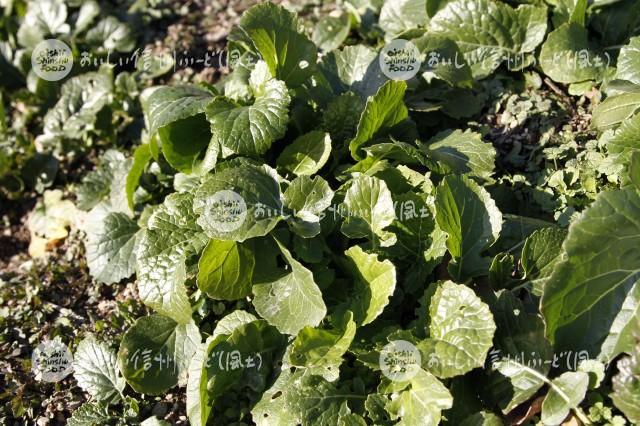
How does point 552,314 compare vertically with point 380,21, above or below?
below

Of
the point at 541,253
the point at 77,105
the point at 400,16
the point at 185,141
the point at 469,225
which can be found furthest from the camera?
the point at 77,105

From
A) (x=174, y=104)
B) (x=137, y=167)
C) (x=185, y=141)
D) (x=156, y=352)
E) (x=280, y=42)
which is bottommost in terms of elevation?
(x=156, y=352)

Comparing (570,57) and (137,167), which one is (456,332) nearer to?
(570,57)

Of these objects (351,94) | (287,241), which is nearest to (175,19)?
(351,94)

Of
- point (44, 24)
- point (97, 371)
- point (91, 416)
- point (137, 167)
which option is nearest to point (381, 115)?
point (137, 167)

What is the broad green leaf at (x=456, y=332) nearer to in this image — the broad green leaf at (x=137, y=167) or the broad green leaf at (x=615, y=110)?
the broad green leaf at (x=615, y=110)

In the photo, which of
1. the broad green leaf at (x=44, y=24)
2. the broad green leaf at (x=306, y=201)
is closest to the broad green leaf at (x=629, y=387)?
the broad green leaf at (x=306, y=201)

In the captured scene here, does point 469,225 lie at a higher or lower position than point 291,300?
higher

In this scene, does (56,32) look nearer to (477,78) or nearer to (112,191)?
(112,191)
